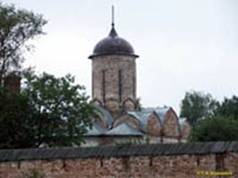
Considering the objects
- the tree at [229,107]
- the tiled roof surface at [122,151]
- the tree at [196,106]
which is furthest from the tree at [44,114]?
the tree at [196,106]

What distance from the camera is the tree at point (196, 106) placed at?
76438 millimetres

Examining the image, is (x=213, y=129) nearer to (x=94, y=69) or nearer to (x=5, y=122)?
(x=94, y=69)

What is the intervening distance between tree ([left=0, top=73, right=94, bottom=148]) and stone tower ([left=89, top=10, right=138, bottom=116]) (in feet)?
75.0

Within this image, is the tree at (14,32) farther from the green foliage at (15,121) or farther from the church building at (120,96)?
the church building at (120,96)

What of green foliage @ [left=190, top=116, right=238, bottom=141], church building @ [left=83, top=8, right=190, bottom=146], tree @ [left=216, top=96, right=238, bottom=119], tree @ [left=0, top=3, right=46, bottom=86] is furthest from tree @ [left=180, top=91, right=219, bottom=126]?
tree @ [left=0, top=3, right=46, bottom=86]

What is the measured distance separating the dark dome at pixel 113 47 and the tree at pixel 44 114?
23.6m

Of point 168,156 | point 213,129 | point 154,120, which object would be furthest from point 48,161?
point 154,120

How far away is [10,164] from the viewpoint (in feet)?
57.7

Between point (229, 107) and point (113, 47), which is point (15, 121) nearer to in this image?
point (113, 47)

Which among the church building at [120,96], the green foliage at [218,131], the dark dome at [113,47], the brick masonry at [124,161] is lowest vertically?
the brick masonry at [124,161]

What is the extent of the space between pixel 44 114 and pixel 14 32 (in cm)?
389

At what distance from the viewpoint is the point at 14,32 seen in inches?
1156

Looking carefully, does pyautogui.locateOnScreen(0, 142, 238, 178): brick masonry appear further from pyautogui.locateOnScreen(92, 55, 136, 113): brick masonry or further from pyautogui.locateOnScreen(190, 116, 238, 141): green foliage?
pyautogui.locateOnScreen(92, 55, 136, 113): brick masonry

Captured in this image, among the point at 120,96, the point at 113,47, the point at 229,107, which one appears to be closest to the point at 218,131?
the point at 120,96
